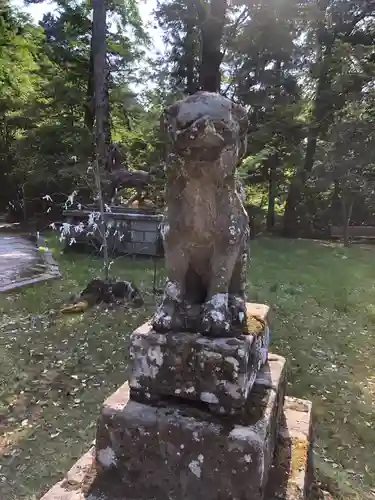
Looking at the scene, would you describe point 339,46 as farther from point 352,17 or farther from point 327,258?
point 327,258

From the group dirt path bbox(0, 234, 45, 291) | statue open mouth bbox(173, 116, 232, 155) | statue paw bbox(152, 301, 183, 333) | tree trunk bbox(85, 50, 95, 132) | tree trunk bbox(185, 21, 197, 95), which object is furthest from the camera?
tree trunk bbox(185, 21, 197, 95)

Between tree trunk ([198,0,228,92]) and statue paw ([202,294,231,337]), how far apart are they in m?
8.27

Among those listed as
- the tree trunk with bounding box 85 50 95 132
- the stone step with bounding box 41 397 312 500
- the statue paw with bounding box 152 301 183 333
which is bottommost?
the stone step with bounding box 41 397 312 500

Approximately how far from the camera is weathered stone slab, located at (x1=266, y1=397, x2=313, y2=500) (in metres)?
1.76

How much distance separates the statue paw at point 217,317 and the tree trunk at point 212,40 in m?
8.27

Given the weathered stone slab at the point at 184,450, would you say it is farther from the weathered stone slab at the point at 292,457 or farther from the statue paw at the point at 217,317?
the statue paw at the point at 217,317

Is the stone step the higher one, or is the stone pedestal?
the stone pedestal

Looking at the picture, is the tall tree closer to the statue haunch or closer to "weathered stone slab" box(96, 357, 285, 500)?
the statue haunch

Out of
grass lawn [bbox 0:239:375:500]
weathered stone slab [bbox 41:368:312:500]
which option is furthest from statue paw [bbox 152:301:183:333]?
grass lawn [bbox 0:239:375:500]

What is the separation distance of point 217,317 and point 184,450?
0.51 meters

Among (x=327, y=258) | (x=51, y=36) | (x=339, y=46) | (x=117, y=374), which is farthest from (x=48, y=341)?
(x=51, y=36)

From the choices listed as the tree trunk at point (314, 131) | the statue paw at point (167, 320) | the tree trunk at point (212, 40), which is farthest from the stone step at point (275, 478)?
the tree trunk at point (314, 131)

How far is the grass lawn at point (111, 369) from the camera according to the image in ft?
9.76

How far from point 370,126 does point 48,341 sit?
36.6 feet
